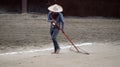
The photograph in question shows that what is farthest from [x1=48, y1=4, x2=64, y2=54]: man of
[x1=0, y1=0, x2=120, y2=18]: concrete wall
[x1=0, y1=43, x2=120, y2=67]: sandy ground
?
[x1=0, y1=0, x2=120, y2=18]: concrete wall

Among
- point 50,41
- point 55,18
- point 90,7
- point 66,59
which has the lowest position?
point 90,7

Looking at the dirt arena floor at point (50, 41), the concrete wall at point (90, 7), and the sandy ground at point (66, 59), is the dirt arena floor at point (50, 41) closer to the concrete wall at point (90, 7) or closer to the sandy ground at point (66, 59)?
the sandy ground at point (66, 59)

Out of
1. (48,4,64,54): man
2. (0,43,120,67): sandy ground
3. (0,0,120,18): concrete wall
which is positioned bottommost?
(0,0,120,18): concrete wall

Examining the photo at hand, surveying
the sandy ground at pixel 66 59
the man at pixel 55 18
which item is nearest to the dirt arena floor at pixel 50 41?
the sandy ground at pixel 66 59

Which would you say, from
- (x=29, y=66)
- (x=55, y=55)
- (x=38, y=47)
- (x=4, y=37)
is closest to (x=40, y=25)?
(x=4, y=37)

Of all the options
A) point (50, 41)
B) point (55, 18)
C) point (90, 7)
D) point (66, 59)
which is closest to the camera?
point (66, 59)

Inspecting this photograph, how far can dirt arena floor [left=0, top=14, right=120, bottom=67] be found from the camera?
10.2 meters

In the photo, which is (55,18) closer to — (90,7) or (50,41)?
(50,41)

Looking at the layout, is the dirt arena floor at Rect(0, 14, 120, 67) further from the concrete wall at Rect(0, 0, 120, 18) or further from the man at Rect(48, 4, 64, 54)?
the man at Rect(48, 4, 64, 54)

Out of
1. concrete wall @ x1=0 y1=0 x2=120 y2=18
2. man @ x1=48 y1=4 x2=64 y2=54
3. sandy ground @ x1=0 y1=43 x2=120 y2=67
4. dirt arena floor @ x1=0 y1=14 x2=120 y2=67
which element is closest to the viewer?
sandy ground @ x1=0 y1=43 x2=120 y2=67

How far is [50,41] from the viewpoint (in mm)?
14438

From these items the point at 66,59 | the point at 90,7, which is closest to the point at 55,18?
the point at 66,59

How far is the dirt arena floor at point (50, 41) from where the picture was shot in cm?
1025

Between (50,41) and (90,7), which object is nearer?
(50,41)
